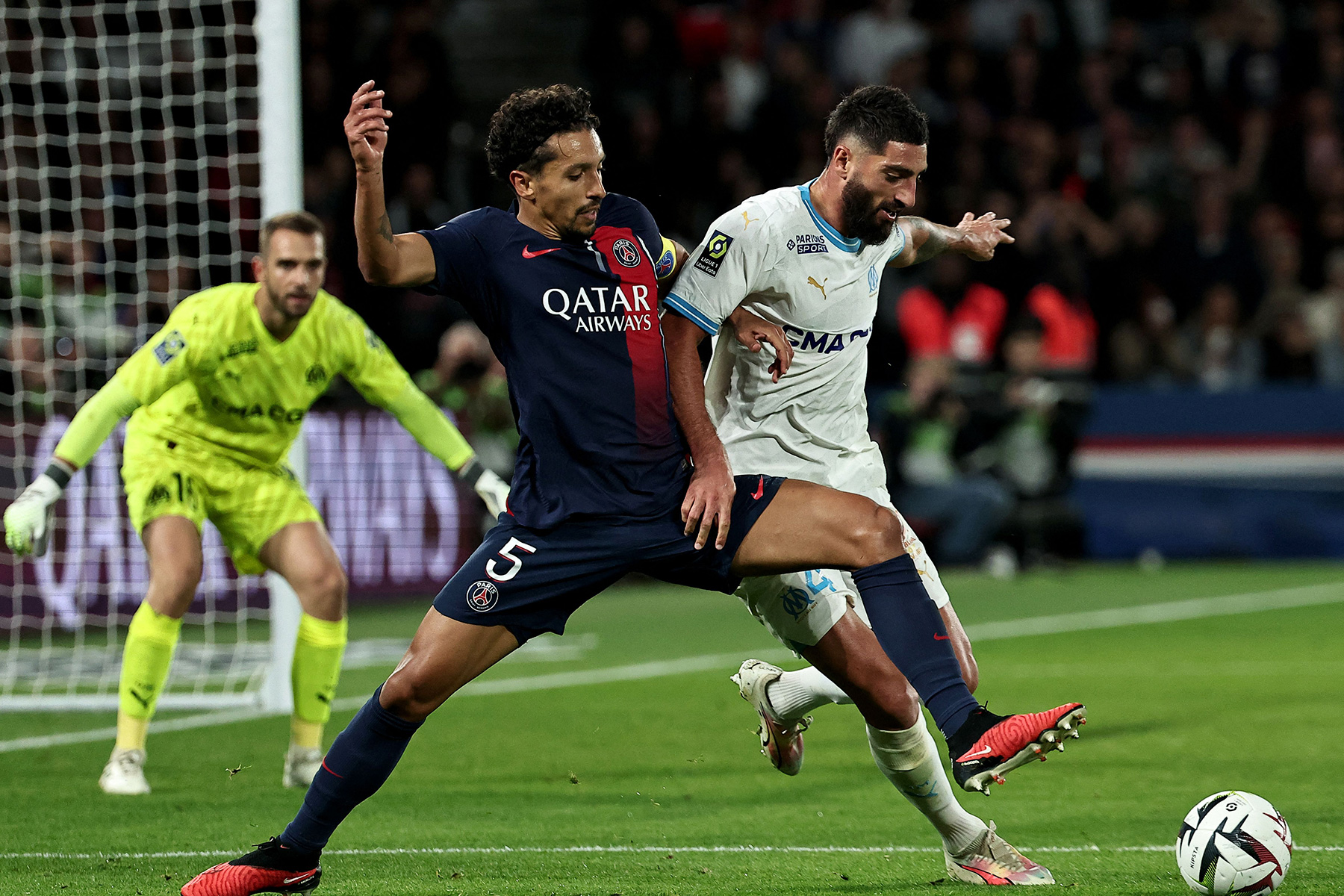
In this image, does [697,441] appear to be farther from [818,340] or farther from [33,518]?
[33,518]

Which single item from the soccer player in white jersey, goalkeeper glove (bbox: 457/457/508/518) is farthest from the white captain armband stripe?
goalkeeper glove (bbox: 457/457/508/518)

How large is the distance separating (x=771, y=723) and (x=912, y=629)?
147 cm

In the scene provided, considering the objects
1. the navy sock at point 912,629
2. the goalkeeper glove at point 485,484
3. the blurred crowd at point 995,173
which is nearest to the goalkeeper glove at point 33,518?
the goalkeeper glove at point 485,484

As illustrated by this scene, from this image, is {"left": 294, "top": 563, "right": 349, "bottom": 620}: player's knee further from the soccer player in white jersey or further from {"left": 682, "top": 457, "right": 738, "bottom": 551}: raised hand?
{"left": 682, "top": 457, "right": 738, "bottom": 551}: raised hand

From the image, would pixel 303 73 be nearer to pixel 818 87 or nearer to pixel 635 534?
pixel 818 87

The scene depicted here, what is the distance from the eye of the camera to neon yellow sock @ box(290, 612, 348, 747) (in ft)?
23.1

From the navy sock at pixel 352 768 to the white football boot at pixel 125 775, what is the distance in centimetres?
234

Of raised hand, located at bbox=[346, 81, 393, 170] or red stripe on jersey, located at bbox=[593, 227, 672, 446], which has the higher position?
raised hand, located at bbox=[346, 81, 393, 170]

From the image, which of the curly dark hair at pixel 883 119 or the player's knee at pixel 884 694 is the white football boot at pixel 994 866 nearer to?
the player's knee at pixel 884 694

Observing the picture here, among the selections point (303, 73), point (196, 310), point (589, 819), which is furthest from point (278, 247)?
point (303, 73)

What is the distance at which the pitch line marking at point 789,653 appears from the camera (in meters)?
8.73

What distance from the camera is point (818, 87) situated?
1784 centimetres

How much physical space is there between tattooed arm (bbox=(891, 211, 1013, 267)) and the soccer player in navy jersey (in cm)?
111

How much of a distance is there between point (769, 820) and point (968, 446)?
32.9 feet
